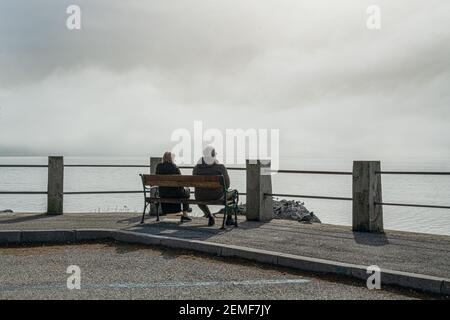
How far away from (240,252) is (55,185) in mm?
6454

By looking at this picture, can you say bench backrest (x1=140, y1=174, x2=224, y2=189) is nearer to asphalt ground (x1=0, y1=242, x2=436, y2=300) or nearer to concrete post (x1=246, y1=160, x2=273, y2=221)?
concrete post (x1=246, y1=160, x2=273, y2=221)

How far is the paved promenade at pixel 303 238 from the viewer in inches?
280

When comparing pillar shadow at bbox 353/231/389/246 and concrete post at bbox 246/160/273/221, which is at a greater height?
concrete post at bbox 246/160/273/221

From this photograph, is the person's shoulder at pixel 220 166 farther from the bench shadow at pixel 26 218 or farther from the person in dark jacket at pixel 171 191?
the bench shadow at pixel 26 218

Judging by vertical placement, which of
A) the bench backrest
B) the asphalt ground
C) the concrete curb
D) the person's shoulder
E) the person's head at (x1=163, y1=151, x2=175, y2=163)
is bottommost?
the asphalt ground

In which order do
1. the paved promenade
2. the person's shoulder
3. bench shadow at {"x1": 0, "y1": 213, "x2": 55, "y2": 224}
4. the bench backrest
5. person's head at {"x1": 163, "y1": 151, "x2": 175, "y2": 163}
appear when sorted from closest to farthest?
1. the paved promenade
2. the bench backrest
3. the person's shoulder
4. bench shadow at {"x1": 0, "y1": 213, "x2": 55, "y2": 224}
5. person's head at {"x1": 163, "y1": 151, "x2": 175, "y2": 163}

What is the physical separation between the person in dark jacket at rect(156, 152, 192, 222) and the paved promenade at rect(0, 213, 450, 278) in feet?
0.89

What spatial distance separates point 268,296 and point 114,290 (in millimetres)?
1633

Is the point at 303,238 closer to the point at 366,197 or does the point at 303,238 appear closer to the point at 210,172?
the point at 366,197

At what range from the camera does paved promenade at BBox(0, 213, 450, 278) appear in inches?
280

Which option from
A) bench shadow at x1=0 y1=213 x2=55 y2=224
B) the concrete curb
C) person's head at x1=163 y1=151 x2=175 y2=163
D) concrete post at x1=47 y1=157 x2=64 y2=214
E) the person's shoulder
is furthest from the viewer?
concrete post at x1=47 y1=157 x2=64 y2=214

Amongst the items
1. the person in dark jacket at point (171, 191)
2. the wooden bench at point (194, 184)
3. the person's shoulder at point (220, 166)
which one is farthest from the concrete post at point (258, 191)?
the person in dark jacket at point (171, 191)

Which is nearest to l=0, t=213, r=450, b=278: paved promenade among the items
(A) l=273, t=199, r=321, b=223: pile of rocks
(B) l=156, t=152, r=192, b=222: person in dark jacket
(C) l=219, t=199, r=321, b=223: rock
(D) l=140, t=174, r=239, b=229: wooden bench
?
(B) l=156, t=152, r=192, b=222: person in dark jacket
